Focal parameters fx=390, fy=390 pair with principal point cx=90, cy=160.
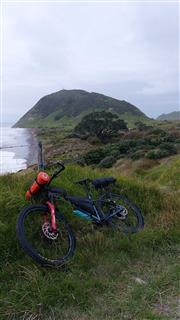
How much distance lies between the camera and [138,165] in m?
19.4

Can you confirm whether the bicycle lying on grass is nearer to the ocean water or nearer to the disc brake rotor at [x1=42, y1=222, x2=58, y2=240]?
the disc brake rotor at [x1=42, y1=222, x2=58, y2=240]

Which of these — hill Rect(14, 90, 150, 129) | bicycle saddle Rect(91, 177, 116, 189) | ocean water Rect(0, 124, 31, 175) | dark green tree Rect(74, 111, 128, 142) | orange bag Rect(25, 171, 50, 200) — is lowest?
ocean water Rect(0, 124, 31, 175)

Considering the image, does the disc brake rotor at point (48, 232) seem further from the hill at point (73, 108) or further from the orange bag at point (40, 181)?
the hill at point (73, 108)

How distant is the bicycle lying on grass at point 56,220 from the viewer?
4.80 metres

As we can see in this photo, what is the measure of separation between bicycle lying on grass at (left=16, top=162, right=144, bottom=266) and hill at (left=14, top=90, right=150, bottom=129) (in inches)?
4891

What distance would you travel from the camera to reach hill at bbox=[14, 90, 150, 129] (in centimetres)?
14400

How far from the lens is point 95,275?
4652mm

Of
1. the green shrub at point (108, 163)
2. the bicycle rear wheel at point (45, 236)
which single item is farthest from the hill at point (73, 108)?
the bicycle rear wheel at point (45, 236)

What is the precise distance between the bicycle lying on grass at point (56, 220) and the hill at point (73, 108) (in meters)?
124

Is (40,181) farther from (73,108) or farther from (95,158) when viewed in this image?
(73,108)

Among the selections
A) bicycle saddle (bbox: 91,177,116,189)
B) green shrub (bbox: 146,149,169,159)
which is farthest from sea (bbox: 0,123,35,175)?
green shrub (bbox: 146,149,169,159)

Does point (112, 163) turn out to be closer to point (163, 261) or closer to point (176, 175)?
point (176, 175)

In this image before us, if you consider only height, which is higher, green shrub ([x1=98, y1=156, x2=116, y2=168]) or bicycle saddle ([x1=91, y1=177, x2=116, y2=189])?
bicycle saddle ([x1=91, y1=177, x2=116, y2=189])

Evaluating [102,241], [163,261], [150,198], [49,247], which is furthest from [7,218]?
[150,198]
